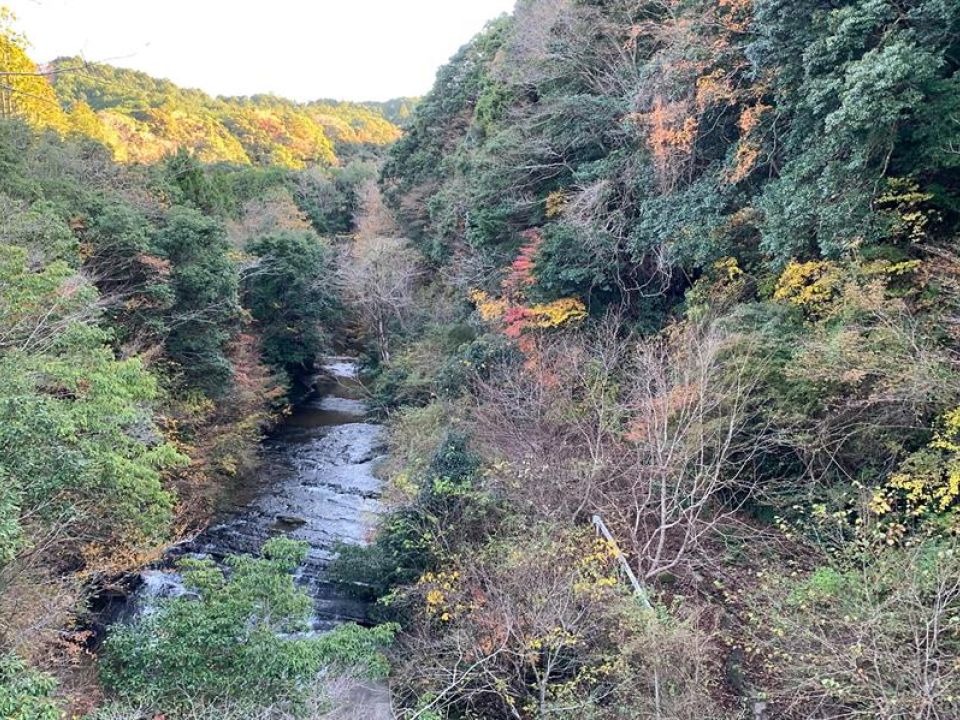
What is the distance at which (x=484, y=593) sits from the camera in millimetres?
9250

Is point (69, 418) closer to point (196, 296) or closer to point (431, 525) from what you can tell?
point (431, 525)

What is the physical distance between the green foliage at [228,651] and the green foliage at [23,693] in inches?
45.0

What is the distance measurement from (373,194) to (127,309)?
2310 centimetres

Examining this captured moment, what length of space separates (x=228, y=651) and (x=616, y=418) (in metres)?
7.16

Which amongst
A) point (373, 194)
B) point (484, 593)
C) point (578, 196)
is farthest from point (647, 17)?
point (373, 194)

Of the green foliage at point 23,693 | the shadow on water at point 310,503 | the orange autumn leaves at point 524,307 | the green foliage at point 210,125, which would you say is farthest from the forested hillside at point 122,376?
the orange autumn leaves at point 524,307

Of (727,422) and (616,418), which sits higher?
(727,422)

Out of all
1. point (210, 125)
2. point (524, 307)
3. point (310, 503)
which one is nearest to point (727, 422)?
point (524, 307)

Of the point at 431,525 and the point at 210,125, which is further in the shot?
the point at 210,125

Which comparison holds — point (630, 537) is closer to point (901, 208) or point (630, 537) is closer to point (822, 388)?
point (822, 388)

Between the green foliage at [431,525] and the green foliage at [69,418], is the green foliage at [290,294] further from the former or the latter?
the green foliage at [431,525]

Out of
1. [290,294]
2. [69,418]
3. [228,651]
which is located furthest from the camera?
[290,294]

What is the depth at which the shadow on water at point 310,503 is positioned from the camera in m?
12.8

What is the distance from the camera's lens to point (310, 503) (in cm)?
1752
